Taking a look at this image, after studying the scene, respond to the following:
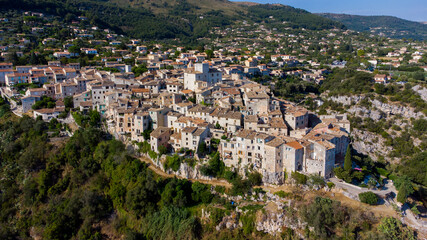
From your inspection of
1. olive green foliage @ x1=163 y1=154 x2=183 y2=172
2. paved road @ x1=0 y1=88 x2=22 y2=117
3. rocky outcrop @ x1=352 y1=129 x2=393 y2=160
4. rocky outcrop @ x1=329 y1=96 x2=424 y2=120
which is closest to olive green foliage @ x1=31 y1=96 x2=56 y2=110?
paved road @ x1=0 y1=88 x2=22 y2=117

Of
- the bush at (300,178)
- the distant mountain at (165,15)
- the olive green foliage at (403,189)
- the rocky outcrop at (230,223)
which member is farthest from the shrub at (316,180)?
the distant mountain at (165,15)

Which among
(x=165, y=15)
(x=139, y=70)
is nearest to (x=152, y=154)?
(x=139, y=70)

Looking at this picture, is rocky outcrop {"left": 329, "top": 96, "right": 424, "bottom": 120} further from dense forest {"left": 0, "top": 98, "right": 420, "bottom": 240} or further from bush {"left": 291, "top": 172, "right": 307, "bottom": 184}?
dense forest {"left": 0, "top": 98, "right": 420, "bottom": 240}

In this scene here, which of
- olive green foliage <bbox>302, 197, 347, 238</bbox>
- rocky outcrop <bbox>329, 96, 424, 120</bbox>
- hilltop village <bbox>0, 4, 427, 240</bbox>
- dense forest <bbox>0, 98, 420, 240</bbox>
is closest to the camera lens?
olive green foliage <bbox>302, 197, 347, 238</bbox>

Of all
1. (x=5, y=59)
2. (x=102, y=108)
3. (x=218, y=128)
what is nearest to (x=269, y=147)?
(x=218, y=128)

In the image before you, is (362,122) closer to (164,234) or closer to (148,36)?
(164,234)

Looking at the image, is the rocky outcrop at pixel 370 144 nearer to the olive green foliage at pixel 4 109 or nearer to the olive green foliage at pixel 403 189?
the olive green foliage at pixel 403 189

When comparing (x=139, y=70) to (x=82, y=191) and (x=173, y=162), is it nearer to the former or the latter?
(x=82, y=191)
